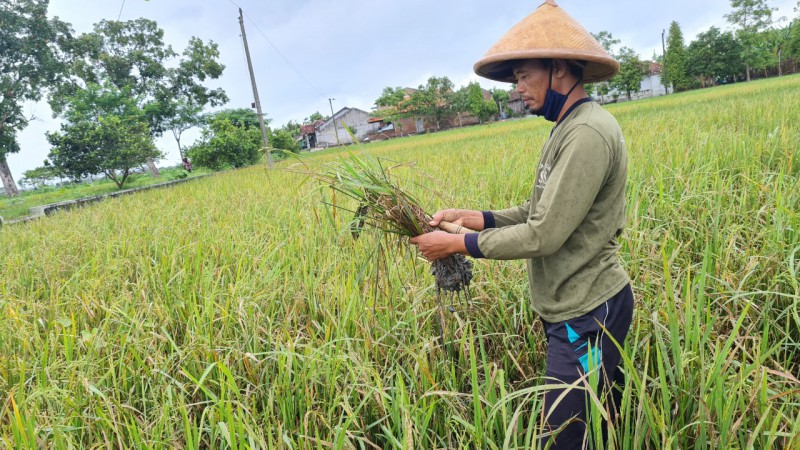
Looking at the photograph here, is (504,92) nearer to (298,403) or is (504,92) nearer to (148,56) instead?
(148,56)

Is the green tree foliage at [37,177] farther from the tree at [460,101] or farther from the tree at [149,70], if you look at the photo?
the tree at [460,101]

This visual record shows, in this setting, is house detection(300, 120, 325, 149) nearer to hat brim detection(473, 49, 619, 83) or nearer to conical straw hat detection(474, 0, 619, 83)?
hat brim detection(473, 49, 619, 83)

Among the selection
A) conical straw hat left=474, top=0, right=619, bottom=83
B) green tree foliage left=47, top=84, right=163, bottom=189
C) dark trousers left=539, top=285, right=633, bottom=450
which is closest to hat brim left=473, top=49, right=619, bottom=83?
conical straw hat left=474, top=0, right=619, bottom=83

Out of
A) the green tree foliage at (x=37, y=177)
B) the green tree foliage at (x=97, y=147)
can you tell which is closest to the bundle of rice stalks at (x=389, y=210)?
the green tree foliage at (x=97, y=147)

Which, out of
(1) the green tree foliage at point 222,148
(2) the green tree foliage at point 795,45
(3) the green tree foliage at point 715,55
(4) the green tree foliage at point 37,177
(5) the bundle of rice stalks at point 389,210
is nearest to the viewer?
(5) the bundle of rice stalks at point 389,210

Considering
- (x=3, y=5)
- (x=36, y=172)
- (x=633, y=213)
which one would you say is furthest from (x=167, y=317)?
(x=36, y=172)

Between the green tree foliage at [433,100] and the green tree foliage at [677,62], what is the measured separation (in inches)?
827

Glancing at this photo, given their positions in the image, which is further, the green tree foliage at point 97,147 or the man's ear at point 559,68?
the green tree foliage at point 97,147

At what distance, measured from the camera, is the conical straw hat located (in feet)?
3.82

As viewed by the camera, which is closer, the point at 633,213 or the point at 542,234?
the point at 542,234

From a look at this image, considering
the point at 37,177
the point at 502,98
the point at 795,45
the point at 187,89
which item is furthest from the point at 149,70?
the point at 795,45

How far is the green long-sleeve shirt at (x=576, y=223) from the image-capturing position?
107 cm

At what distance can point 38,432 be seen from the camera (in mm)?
1365

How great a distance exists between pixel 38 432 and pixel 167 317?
0.67 m
